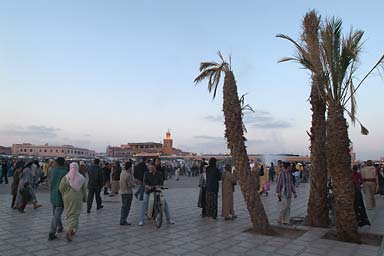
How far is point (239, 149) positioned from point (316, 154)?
2238mm

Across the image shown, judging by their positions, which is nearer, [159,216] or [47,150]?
[159,216]

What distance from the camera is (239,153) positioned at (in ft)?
25.5

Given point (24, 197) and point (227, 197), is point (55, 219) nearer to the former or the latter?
point (24, 197)

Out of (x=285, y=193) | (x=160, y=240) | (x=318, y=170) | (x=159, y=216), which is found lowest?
(x=160, y=240)

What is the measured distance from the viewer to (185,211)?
35.6 feet

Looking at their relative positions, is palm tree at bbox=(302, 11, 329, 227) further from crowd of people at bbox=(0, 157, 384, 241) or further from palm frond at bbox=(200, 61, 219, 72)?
palm frond at bbox=(200, 61, 219, 72)

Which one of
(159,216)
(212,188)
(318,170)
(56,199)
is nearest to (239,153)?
(212,188)

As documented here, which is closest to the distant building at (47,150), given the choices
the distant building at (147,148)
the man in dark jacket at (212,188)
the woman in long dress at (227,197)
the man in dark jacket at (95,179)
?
the distant building at (147,148)

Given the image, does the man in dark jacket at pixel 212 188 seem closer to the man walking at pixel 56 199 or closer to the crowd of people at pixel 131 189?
the crowd of people at pixel 131 189

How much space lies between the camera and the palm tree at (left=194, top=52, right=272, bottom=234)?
299 inches

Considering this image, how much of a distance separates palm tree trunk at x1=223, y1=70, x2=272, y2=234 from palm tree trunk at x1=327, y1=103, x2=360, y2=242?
5.03 feet

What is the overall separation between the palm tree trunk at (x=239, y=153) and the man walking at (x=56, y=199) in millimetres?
3765

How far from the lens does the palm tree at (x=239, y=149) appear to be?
759 cm

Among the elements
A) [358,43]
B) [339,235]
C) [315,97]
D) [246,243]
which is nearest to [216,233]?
[246,243]
